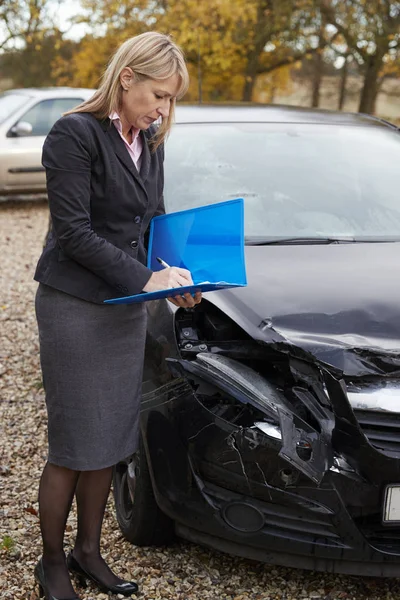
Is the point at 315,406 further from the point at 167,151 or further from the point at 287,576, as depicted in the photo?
the point at 167,151

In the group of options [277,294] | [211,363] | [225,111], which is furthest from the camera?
[225,111]

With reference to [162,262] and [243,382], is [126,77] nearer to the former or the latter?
[162,262]

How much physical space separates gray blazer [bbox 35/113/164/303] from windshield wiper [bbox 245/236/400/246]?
2.75 feet

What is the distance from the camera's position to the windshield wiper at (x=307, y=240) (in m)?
3.04

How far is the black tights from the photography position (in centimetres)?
237

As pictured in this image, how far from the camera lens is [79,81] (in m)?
21.4

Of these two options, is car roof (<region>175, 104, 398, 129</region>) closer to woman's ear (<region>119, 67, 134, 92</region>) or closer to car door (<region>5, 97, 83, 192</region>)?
woman's ear (<region>119, 67, 134, 92</region>)

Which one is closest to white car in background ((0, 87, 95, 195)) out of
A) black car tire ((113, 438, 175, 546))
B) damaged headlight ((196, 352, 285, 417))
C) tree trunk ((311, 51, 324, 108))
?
black car tire ((113, 438, 175, 546))

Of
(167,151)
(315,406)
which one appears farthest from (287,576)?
(167,151)

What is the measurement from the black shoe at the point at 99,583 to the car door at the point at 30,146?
8.17 meters

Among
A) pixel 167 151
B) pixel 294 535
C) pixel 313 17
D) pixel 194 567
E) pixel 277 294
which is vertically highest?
pixel 313 17

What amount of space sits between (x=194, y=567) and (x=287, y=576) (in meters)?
0.32

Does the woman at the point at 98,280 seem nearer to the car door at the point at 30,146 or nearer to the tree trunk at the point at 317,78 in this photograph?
the car door at the point at 30,146

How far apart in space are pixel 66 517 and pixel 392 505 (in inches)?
39.8
